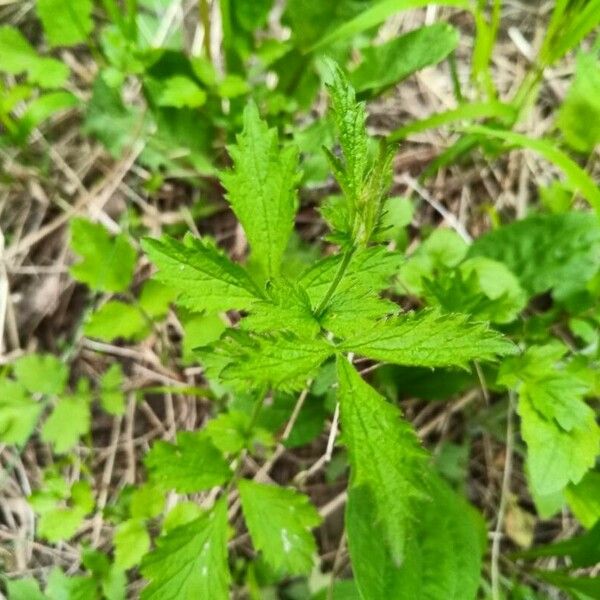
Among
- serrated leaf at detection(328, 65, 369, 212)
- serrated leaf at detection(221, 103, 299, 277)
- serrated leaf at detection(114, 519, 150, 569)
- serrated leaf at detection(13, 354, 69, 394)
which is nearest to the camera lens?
serrated leaf at detection(328, 65, 369, 212)

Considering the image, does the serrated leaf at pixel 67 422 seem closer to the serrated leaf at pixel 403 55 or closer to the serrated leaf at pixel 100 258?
the serrated leaf at pixel 100 258

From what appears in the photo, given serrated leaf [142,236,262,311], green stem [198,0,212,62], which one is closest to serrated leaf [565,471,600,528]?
serrated leaf [142,236,262,311]

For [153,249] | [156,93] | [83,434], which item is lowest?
[83,434]

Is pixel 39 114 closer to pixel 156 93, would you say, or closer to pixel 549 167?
pixel 156 93

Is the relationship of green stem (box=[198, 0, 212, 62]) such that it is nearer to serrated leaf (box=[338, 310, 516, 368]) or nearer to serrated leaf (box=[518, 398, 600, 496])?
serrated leaf (box=[338, 310, 516, 368])

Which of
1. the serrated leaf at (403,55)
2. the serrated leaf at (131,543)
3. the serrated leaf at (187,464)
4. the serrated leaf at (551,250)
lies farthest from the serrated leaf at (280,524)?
the serrated leaf at (403,55)

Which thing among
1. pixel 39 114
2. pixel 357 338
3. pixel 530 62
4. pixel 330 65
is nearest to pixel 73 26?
pixel 39 114
